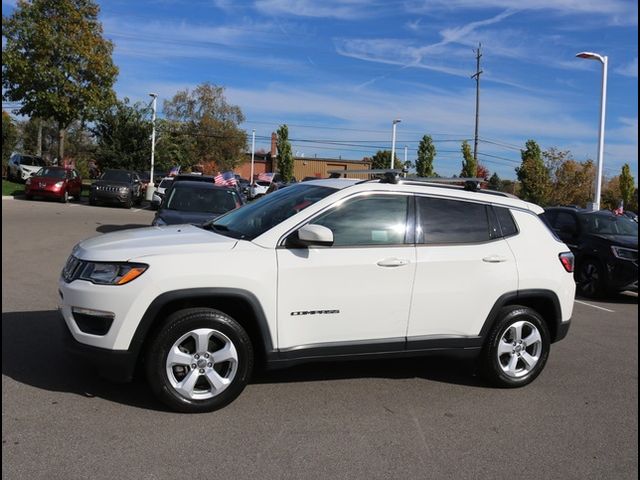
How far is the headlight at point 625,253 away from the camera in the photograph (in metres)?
10.7

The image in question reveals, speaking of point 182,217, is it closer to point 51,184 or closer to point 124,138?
point 51,184

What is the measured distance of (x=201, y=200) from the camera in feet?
37.1

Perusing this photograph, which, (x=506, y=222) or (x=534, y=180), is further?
(x=534, y=180)

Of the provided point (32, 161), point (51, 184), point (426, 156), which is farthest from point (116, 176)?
point (426, 156)

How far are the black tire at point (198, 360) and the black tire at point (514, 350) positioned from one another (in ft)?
6.91

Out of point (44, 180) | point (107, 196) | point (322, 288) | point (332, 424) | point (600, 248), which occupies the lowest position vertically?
point (332, 424)

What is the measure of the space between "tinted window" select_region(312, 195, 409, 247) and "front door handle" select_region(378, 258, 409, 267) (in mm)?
158

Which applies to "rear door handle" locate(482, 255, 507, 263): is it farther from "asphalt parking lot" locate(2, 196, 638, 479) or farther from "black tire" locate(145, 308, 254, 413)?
"black tire" locate(145, 308, 254, 413)

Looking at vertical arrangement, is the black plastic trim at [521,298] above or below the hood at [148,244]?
below

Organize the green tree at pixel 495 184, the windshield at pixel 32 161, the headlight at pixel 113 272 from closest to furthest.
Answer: the headlight at pixel 113 272 → the green tree at pixel 495 184 → the windshield at pixel 32 161

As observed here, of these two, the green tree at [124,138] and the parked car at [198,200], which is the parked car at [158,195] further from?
the green tree at [124,138]

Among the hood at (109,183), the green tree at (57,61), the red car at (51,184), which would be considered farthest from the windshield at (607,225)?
the green tree at (57,61)

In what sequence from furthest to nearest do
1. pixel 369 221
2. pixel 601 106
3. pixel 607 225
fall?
pixel 601 106 < pixel 607 225 < pixel 369 221

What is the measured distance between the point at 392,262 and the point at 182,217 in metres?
6.17
